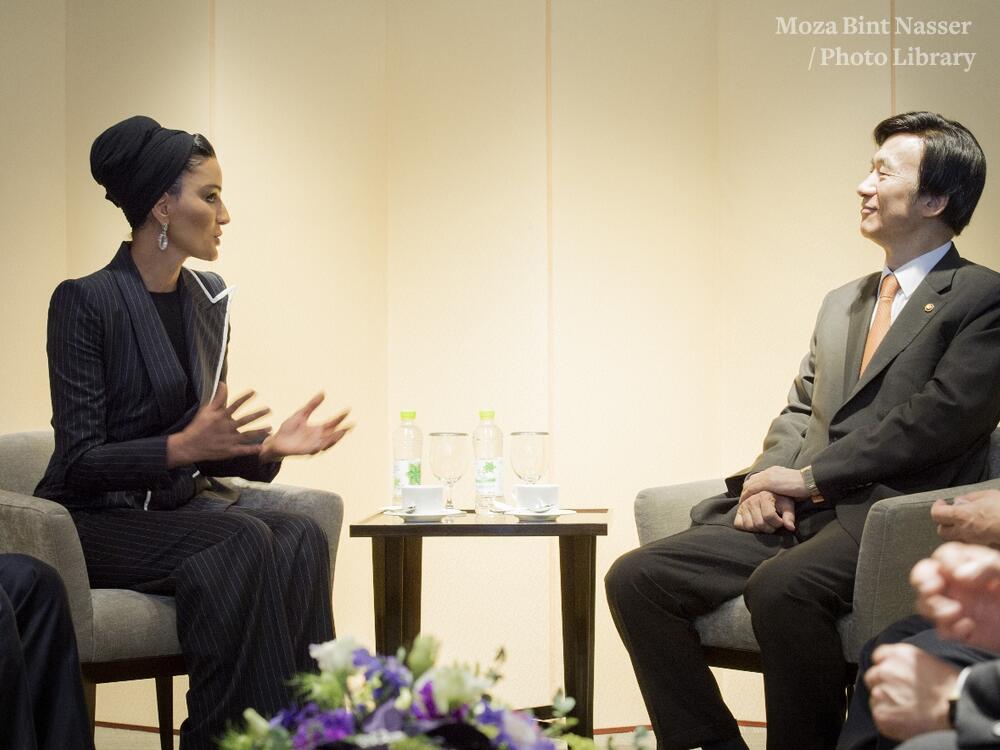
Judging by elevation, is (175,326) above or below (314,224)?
below

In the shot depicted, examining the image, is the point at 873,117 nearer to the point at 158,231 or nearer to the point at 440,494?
the point at 440,494

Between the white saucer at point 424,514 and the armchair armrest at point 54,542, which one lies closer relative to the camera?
the armchair armrest at point 54,542

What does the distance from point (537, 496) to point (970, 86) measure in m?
2.09

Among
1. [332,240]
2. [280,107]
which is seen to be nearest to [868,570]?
[332,240]

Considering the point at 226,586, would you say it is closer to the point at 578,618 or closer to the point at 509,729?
the point at 578,618

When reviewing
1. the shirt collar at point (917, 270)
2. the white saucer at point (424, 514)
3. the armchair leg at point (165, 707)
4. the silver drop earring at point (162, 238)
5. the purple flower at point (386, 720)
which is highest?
the silver drop earring at point (162, 238)

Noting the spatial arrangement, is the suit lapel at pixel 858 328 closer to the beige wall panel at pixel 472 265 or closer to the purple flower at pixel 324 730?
the beige wall panel at pixel 472 265

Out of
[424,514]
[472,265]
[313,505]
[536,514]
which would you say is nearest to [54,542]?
[313,505]

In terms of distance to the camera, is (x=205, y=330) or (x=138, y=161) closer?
(x=138, y=161)

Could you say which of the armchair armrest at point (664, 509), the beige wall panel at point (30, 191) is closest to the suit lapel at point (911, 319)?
the armchair armrest at point (664, 509)

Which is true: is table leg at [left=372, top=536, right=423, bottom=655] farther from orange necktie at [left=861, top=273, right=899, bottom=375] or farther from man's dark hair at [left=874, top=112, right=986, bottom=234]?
man's dark hair at [left=874, top=112, right=986, bottom=234]

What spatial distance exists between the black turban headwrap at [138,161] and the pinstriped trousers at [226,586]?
792 millimetres

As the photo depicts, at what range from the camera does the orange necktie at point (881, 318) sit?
300 cm

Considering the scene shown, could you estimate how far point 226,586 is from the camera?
8.36ft
